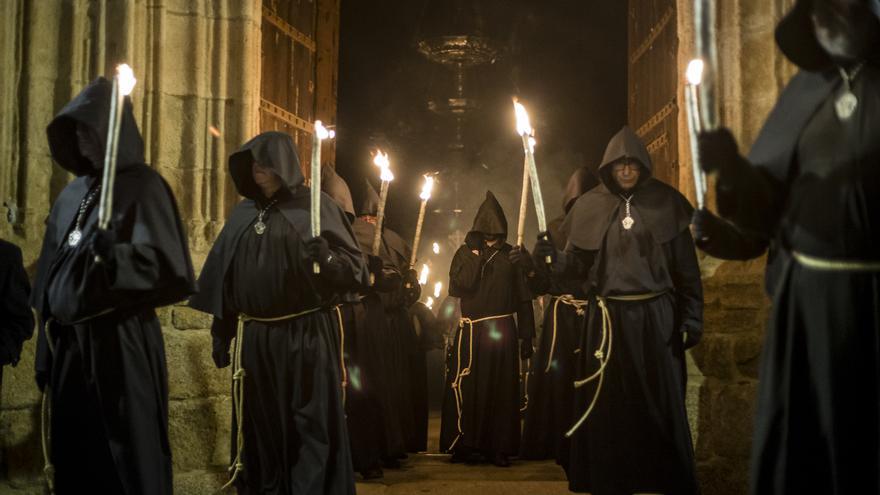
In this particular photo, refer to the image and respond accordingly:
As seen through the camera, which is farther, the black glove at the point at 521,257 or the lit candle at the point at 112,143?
the black glove at the point at 521,257

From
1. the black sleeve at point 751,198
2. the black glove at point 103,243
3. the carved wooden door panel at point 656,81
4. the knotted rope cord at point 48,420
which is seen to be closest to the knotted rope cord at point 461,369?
the carved wooden door panel at point 656,81

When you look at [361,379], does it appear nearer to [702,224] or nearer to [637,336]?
[637,336]

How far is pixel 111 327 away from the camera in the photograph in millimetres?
4203

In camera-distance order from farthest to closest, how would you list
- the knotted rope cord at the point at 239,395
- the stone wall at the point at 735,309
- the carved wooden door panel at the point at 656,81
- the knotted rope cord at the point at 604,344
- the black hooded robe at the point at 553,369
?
the black hooded robe at the point at 553,369, the carved wooden door panel at the point at 656,81, the stone wall at the point at 735,309, the knotted rope cord at the point at 604,344, the knotted rope cord at the point at 239,395

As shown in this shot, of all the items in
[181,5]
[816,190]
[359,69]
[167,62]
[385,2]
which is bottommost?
[816,190]

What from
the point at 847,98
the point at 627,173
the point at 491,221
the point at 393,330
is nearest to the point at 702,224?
A: the point at 847,98

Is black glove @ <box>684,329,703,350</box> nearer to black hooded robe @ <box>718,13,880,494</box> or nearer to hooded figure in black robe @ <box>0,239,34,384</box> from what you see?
black hooded robe @ <box>718,13,880,494</box>

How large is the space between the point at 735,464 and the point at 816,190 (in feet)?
12.1

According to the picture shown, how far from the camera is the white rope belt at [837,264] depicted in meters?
2.68

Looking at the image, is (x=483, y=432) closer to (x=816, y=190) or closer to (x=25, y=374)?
(x=25, y=374)

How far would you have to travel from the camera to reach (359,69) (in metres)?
13.4

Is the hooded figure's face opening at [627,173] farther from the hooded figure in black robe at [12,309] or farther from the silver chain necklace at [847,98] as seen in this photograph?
the hooded figure in black robe at [12,309]

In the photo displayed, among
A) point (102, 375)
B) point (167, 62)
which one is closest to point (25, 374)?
point (102, 375)

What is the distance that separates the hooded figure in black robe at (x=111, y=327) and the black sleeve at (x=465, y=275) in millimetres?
4096
